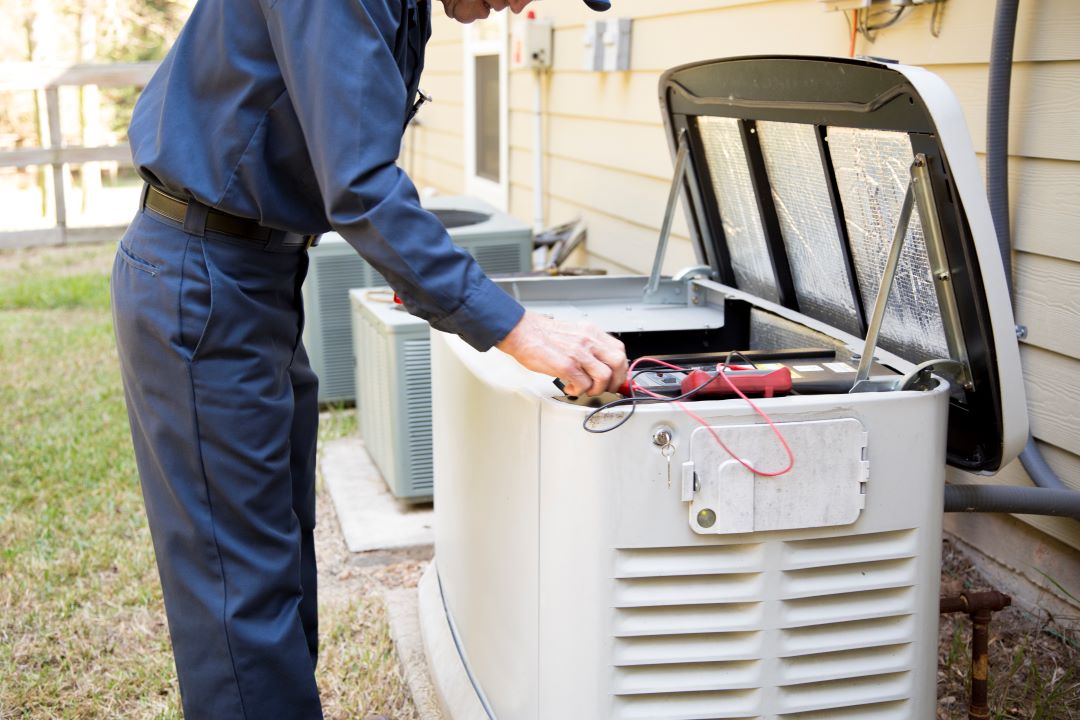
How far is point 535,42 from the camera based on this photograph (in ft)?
16.9

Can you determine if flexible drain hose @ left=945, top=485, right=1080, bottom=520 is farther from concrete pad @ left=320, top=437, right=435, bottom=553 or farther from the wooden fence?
the wooden fence

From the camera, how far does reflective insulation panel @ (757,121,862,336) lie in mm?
2111

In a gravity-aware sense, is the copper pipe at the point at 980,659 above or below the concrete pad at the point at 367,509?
above

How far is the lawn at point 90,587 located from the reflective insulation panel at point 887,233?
4.57ft

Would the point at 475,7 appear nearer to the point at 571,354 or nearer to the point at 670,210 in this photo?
the point at 571,354

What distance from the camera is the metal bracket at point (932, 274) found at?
1.63 meters

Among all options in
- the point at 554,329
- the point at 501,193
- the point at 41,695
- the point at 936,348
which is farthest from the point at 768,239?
the point at 501,193

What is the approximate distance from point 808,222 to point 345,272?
105 inches

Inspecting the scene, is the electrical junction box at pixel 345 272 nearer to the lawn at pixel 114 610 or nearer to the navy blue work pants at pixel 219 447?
the lawn at pixel 114 610

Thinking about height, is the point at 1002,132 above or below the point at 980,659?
above

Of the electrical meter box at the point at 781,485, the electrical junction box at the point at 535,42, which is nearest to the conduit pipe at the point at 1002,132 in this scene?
the electrical meter box at the point at 781,485

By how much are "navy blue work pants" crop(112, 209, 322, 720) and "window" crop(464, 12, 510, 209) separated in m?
4.21

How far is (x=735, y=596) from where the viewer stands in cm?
158

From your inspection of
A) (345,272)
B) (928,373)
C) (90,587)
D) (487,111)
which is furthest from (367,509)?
(487,111)
